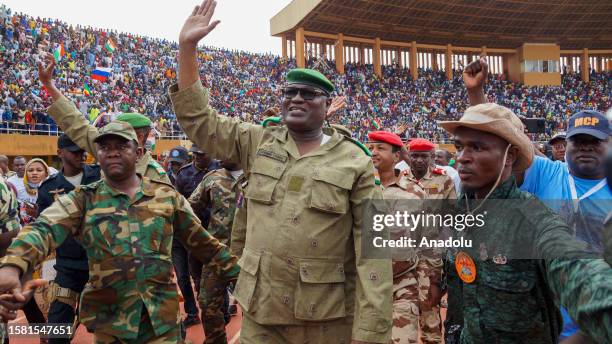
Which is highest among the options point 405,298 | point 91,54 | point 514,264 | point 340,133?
point 91,54

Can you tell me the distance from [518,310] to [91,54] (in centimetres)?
2654

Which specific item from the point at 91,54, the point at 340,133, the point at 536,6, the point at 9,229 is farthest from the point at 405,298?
the point at 536,6

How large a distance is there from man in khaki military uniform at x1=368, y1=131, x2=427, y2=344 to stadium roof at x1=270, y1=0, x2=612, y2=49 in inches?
1214

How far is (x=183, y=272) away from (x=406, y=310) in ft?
9.93

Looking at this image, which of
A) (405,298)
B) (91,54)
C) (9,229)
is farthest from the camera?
(91,54)

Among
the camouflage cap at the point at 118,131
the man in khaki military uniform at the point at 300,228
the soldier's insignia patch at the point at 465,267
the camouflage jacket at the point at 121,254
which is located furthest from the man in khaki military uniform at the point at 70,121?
the soldier's insignia patch at the point at 465,267

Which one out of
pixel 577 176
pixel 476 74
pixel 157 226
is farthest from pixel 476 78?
pixel 157 226

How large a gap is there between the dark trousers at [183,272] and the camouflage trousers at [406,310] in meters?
2.92

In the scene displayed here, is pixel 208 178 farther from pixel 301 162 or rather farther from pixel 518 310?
pixel 518 310

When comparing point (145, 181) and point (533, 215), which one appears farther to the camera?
point (145, 181)

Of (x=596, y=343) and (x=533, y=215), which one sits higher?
(x=533, y=215)

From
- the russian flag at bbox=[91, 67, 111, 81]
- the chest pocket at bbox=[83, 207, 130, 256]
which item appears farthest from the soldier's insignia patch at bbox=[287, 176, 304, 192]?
the russian flag at bbox=[91, 67, 111, 81]

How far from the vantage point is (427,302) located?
15.3 feet

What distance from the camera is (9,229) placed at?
3.60 metres
